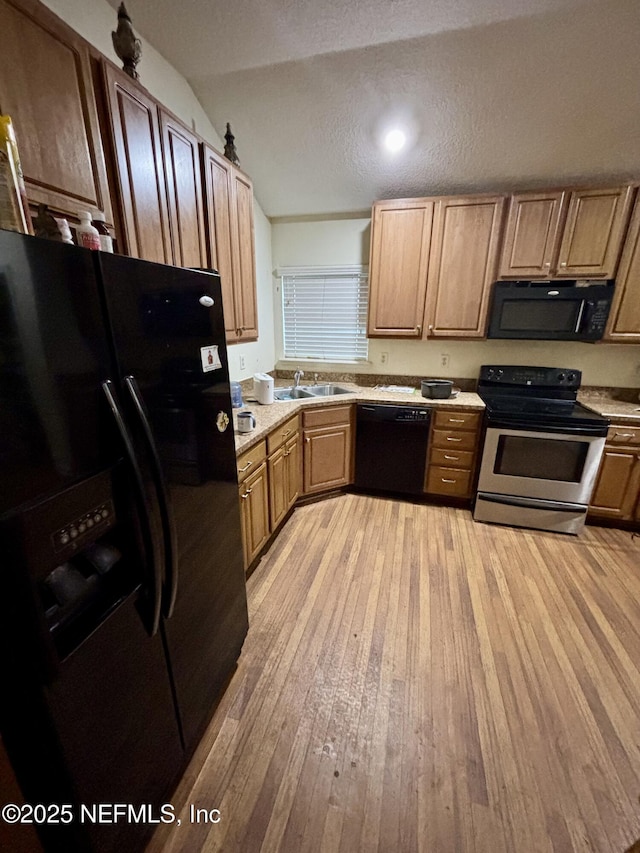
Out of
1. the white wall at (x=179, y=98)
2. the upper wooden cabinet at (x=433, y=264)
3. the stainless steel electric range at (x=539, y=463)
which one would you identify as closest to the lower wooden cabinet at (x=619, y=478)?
the stainless steel electric range at (x=539, y=463)

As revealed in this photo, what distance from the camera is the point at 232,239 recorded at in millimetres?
2010

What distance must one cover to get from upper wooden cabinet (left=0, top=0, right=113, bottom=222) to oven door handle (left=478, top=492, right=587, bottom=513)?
9.57 feet

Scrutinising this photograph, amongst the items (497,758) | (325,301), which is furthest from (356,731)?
(325,301)

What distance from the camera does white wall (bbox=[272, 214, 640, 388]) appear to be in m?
2.85

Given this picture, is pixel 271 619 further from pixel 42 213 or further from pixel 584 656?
pixel 42 213

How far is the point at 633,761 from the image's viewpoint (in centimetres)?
124

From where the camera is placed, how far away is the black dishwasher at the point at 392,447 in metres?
2.76

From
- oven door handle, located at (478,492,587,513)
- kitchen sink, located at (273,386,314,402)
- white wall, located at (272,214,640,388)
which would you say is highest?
white wall, located at (272,214,640,388)

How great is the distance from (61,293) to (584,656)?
2.46m

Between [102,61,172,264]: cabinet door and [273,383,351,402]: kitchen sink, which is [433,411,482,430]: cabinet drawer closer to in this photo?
[273,383,351,402]: kitchen sink

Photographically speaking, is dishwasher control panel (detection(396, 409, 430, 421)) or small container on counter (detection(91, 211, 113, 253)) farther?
dishwasher control panel (detection(396, 409, 430, 421))

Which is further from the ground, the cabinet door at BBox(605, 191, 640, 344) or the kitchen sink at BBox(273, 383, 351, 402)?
the cabinet door at BBox(605, 191, 640, 344)

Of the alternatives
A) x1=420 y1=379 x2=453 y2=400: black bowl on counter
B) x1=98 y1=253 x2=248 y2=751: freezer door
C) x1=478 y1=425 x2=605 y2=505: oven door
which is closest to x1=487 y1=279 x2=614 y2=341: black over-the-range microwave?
x1=420 y1=379 x2=453 y2=400: black bowl on counter

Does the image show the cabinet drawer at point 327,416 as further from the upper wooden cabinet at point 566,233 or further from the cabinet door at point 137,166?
the upper wooden cabinet at point 566,233
